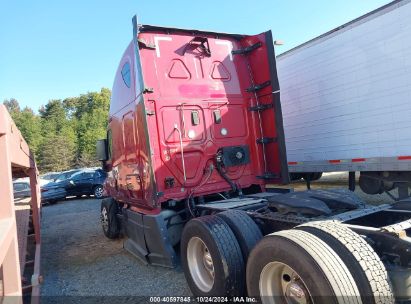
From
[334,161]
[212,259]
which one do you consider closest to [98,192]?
[334,161]

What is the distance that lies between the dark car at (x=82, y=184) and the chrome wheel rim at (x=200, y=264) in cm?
1354

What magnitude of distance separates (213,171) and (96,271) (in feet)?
7.61

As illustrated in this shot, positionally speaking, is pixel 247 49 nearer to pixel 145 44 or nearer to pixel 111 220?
pixel 145 44

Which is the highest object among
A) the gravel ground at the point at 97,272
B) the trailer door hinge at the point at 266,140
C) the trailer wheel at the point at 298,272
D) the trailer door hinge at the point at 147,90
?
the trailer door hinge at the point at 147,90

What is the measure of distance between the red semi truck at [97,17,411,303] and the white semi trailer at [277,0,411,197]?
2.43 metres

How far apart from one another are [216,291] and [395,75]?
4.98m

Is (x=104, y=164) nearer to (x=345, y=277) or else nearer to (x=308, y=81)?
(x=308, y=81)

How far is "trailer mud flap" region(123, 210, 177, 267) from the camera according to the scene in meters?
4.46

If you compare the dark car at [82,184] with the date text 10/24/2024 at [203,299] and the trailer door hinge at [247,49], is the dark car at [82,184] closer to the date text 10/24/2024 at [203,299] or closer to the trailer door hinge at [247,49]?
the trailer door hinge at [247,49]

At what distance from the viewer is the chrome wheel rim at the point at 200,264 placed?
3652 millimetres

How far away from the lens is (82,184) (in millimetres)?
16969

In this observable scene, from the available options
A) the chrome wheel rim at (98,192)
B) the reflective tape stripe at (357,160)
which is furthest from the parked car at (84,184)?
the reflective tape stripe at (357,160)

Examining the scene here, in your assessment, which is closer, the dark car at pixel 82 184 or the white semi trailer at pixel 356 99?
the white semi trailer at pixel 356 99

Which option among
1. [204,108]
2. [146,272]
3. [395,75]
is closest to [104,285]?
[146,272]
